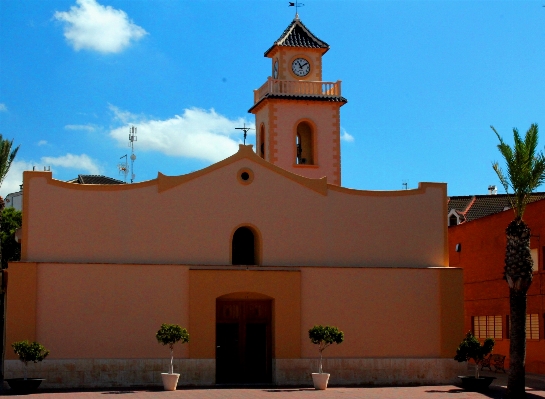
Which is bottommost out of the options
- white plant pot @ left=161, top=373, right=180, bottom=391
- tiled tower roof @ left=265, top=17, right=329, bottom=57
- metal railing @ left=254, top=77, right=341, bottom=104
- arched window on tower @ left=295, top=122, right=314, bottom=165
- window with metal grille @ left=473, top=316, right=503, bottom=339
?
white plant pot @ left=161, top=373, right=180, bottom=391

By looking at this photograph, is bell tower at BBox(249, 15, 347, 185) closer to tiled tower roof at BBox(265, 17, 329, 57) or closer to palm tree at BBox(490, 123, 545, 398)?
tiled tower roof at BBox(265, 17, 329, 57)

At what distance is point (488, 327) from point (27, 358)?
20.8 meters

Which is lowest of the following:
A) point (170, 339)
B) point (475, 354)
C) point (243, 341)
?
point (475, 354)

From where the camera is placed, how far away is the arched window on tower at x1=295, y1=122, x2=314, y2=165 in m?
34.8

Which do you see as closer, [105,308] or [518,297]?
[518,297]

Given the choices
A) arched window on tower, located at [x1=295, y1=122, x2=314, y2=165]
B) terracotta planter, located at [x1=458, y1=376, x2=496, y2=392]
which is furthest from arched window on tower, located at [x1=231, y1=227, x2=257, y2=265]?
terracotta planter, located at [x1=458, y1=376, x2=496, y2=392]

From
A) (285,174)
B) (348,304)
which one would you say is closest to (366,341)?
(348,304)

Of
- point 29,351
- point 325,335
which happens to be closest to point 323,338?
point 325,335

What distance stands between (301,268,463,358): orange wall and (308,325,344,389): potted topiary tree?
162 centimetres

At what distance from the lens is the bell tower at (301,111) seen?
3425 cm

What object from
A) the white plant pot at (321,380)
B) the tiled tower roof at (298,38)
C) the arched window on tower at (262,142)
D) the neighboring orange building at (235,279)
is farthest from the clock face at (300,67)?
the white plant pot at (321,380)

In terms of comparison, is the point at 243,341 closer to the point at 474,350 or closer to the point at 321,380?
the point at 321,380

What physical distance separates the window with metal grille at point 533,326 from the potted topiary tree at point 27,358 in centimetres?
1843

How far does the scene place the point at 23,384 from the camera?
2416 centimetres
